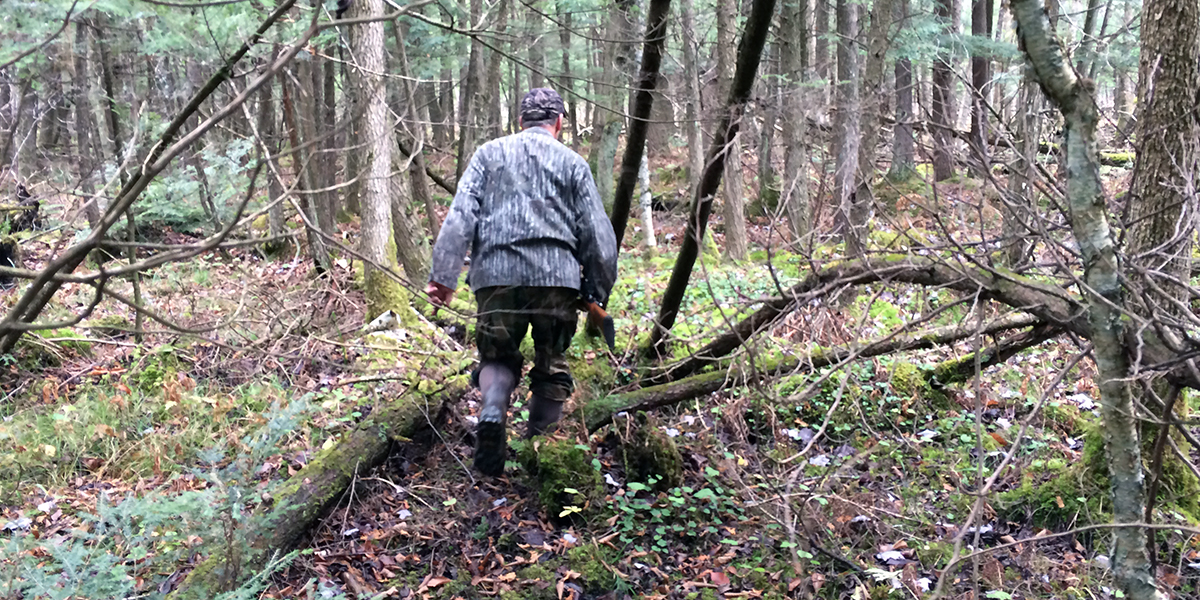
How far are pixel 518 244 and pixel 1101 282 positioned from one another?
2.60m

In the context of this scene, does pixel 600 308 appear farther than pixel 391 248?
No

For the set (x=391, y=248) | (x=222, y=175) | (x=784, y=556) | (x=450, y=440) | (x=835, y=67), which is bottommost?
(x=784, y=556)

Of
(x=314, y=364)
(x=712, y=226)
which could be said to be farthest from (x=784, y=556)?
(x=712, y=226)

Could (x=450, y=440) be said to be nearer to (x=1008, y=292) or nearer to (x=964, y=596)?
(x=964, y=596)

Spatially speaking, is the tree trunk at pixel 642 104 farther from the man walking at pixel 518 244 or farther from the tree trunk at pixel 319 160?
the tree trunk at pixel 319 160

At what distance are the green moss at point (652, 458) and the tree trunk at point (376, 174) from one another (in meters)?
3.11

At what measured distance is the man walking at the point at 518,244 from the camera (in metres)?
3.88

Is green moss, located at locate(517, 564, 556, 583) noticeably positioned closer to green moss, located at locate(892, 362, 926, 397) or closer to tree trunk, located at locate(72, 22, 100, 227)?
green moss, located at locate(892, 362, 926, 397)

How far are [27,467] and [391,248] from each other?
354 centimetres

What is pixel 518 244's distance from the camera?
12.8 ft

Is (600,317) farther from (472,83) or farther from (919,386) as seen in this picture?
(472,83)

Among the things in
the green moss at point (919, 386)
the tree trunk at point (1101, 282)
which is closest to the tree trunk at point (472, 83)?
the green moss at point (919, 386)

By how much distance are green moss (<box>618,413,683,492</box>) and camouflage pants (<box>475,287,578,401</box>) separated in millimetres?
525

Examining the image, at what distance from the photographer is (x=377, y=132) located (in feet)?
22.7
